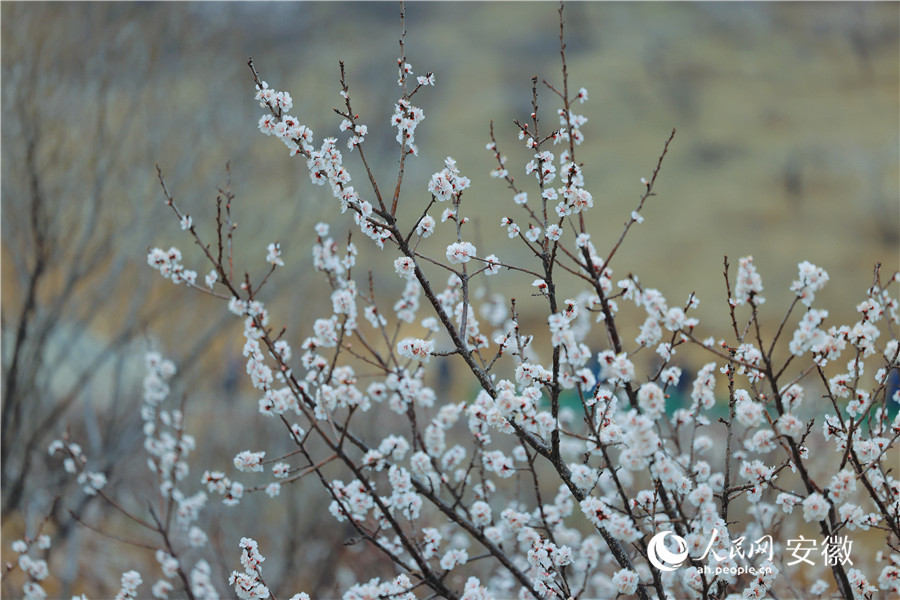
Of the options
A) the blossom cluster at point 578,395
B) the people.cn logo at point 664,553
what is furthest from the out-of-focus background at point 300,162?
the people.cn logo at point 664,553

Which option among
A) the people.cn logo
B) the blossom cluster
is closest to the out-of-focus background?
the blossom cluster

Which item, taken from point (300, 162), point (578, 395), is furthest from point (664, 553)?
point (300, 162)

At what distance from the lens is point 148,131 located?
12.5 feet

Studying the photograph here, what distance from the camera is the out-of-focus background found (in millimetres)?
3393

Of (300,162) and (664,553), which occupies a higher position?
(300,162)

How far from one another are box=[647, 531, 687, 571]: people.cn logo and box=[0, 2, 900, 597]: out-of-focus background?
144 centimetres

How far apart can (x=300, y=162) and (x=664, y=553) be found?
394 centimetres

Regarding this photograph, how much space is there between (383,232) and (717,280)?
314 inches

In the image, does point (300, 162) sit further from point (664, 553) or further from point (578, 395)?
point (664, 553)

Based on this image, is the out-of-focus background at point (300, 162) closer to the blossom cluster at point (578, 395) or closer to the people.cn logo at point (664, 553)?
the blossom cluster at point (578, 395)

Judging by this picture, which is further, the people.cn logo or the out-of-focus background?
the out-of-focus background

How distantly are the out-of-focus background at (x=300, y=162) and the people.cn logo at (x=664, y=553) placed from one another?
144 cm

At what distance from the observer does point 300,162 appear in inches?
184

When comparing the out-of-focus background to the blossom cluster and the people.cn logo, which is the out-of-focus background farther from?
the people.cn logo
